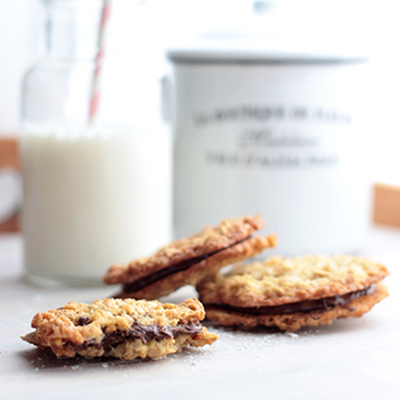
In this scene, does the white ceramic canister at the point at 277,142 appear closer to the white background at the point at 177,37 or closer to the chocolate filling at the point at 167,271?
the white background at the point at 177,37

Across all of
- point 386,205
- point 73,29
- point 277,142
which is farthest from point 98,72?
point 386,205

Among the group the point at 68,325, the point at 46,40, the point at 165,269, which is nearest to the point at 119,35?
the point at 46,40

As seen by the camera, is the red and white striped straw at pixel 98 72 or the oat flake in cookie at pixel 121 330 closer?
the oat flake in cookie at pixel 121 330

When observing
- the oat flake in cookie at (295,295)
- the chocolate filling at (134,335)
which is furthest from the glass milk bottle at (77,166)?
the chocolate filling at (134,335)

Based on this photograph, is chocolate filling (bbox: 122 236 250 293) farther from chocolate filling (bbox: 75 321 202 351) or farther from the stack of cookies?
chocolate filling (bbox: 75 321 202 351)

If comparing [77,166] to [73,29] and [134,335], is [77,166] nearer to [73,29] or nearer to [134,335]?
[73,29]

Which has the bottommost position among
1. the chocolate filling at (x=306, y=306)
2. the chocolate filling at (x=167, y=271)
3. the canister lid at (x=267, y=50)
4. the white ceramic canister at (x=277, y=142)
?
the chocolate filling at (x=306, y=306)
